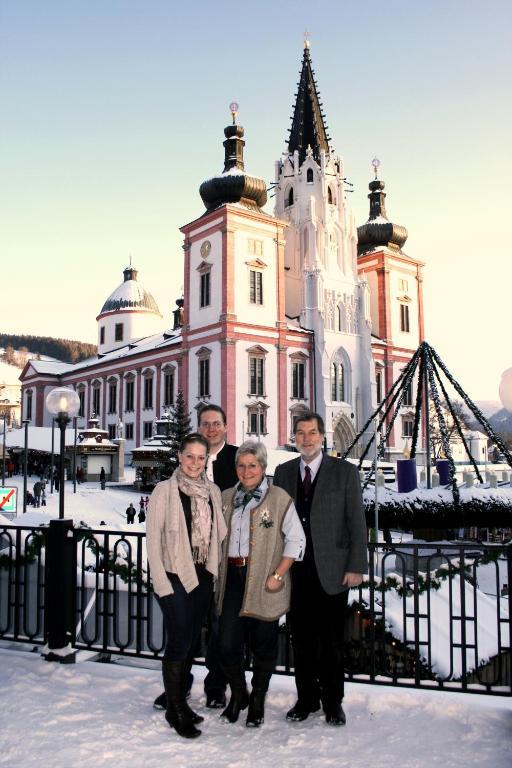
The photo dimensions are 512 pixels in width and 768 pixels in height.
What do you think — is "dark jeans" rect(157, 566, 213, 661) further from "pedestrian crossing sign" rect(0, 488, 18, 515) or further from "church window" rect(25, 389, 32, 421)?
"church window" rect(25, 389, 32, 421)

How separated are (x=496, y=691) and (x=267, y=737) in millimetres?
1667

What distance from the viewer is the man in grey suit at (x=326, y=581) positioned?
4.22m

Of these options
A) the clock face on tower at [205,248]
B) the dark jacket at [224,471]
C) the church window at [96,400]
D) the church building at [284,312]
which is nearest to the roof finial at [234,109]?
the church building at [284,312]

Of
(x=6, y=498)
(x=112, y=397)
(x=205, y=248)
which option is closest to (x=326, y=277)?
(x=205, y=248)

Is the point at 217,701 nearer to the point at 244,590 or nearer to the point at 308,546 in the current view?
the point at 244,590

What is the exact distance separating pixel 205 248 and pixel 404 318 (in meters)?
18.0

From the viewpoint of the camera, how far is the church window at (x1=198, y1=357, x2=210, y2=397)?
39969mm

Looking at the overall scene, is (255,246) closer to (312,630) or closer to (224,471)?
(224,471)

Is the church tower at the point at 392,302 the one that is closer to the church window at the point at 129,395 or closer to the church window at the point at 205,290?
the church window at the point at 205,290

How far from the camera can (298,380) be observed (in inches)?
1645

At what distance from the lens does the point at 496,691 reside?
4480 mm

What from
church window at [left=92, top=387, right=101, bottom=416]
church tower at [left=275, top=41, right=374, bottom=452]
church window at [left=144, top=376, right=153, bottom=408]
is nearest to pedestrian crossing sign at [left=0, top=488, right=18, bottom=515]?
church tower at [left=275, top=41, right=374, bottom=452]

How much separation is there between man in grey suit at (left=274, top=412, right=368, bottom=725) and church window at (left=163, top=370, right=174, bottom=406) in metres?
40.6

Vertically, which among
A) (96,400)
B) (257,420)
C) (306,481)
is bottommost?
(306,481)
